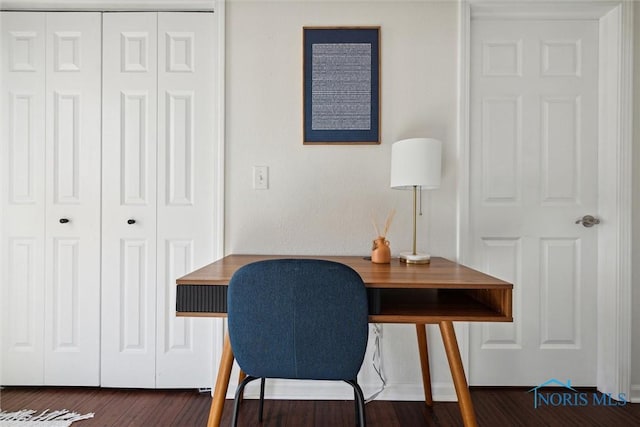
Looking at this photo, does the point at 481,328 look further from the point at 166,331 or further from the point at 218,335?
the point at 166,331

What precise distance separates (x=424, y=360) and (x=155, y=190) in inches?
63.6

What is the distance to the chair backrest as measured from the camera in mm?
1046

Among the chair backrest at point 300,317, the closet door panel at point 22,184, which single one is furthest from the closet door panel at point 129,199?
the chair backrest at point 300,317

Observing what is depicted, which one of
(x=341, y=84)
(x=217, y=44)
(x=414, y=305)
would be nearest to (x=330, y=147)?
(x=341, y=84)

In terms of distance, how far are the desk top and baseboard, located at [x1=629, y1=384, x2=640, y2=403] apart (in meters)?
1.25

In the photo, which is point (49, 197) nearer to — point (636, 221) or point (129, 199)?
point (129, 199)

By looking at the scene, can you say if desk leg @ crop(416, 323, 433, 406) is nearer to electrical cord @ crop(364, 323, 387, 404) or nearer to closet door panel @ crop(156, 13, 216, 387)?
electrical cord @ crop(364, 323, 387, 404)

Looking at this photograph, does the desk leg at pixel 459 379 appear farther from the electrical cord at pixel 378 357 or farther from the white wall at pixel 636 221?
the white wall at pixel 636 221

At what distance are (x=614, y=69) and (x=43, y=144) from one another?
9.96 feet

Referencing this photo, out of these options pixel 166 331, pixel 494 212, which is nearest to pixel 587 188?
pixel 494 212

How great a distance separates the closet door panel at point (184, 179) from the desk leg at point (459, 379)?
1.22m

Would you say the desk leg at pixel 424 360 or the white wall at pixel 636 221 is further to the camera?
the white wall at pixel 636 221

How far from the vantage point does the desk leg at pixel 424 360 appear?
1.66m

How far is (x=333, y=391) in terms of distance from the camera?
1.79 metres
